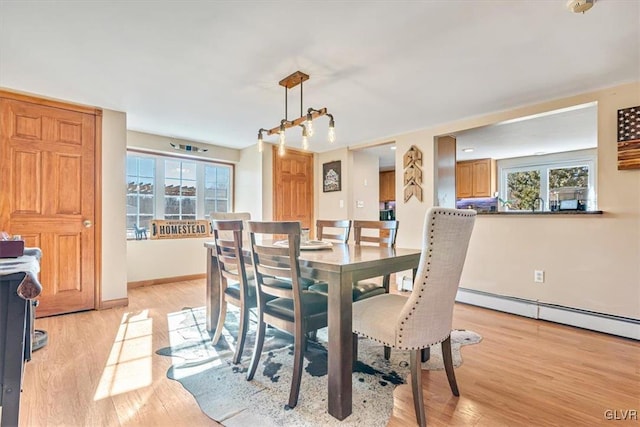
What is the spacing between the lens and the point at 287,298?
1765 millimetres

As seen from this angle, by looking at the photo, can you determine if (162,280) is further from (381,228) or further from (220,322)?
(381,228)

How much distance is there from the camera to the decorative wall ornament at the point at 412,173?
3.96 meters

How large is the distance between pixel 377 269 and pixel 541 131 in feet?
12.1

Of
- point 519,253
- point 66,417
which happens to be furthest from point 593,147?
point 66,417

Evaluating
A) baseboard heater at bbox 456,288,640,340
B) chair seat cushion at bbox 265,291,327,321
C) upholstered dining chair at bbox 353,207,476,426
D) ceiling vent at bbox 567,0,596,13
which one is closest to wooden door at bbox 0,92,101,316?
chair seat cushion at bbox 265,291,327,321

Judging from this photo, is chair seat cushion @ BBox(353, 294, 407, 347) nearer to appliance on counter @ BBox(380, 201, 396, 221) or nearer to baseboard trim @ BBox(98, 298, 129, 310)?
baseboard trim @ BBox(98, 298, 129, 310)

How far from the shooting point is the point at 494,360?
2.11 metres

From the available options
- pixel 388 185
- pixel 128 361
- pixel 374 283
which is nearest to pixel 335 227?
pixel 374 283

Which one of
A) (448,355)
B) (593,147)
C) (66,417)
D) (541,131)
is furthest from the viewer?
(593,147)

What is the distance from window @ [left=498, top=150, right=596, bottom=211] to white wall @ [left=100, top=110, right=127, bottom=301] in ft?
19.5

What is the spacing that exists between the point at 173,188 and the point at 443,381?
165 inches

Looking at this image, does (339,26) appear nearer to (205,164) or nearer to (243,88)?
(243,88)

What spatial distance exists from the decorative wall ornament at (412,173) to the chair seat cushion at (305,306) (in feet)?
8.36

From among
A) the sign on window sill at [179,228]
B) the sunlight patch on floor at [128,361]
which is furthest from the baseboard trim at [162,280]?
the sunlight patch on floor at [128,361]
